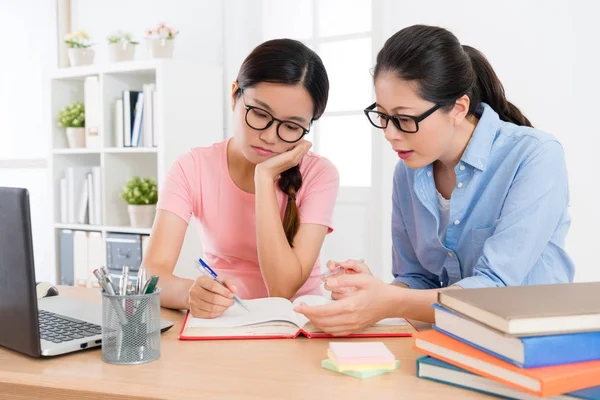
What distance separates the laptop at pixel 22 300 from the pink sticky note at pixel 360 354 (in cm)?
44

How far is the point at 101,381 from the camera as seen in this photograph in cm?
103

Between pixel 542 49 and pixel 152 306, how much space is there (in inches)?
95.9

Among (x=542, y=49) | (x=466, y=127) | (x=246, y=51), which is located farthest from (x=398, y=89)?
(x=246, y=51)

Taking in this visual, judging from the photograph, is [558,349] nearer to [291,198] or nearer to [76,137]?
[291,198]

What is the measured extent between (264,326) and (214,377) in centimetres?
29

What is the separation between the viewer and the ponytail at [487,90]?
5.42 ft

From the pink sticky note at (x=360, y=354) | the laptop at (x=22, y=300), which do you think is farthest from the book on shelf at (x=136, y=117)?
the pink sticky note at (x=360, y=354)

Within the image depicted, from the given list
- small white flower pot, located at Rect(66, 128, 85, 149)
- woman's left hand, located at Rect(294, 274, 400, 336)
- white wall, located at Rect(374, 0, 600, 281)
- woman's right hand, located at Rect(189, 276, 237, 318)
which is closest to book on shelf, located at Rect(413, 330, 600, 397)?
woman's left hand, located at Rect(294, 274, 400, 336)

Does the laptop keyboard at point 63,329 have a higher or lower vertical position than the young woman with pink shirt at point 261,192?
lower

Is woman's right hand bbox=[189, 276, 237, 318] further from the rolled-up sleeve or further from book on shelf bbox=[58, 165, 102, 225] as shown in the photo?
book on shelf bbox=[58, 165, 102, 225]

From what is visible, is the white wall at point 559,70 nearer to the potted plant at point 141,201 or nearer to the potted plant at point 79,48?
the potted plant at point 141,201

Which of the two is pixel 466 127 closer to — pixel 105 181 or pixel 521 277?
pixel 521 277

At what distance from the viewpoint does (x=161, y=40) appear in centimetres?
353

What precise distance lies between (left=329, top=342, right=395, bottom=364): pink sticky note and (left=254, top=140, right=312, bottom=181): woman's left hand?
79 cm
